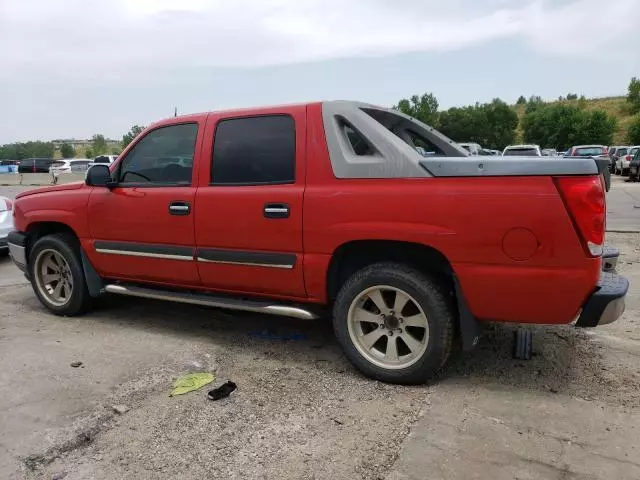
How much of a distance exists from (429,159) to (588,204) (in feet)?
3.05

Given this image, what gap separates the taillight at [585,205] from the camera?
3.07 meters

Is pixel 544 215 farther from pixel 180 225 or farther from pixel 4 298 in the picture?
pixel 4 298

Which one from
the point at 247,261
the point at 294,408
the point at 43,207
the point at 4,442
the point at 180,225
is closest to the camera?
the point at 4,442

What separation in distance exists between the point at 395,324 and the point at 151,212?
85.6 inches

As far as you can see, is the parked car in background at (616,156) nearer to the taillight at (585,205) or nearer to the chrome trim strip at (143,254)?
the taillight at (585,205)

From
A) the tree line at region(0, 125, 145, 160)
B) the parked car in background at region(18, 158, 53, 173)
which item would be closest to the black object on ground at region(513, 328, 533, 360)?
the parked car in background at region(18, 158, 53, 173)

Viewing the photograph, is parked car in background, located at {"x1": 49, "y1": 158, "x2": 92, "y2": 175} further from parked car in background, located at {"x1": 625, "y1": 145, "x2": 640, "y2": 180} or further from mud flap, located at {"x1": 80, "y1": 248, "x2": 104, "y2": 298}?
mud flap, located at {"x1": 80, "y1": 248, "x2": 104, "y2": 298}

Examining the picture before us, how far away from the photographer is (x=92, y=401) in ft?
11.5

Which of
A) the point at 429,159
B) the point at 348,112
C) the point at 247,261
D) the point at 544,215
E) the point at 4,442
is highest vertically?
the point at 348,112

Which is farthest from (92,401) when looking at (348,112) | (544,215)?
(544,215)

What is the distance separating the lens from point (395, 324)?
12.1ft

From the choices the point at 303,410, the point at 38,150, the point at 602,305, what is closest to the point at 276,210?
the point at 303,410

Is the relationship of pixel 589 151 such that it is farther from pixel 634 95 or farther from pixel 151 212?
pixel 634 95

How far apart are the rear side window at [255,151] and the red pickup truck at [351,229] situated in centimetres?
1
